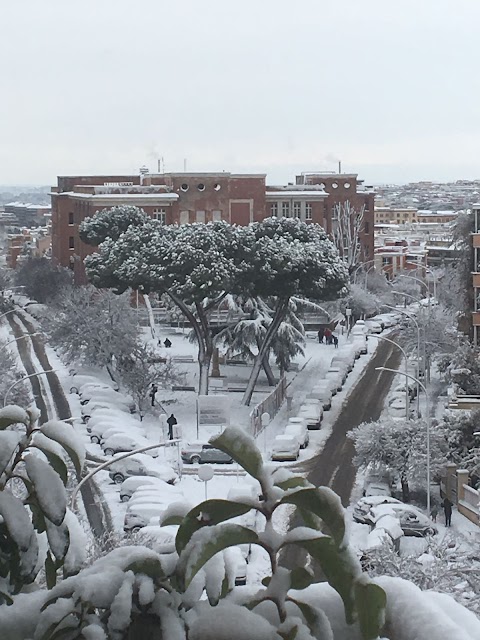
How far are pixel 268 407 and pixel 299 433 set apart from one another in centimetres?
321

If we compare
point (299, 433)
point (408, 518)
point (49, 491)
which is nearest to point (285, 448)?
point (299, 433)

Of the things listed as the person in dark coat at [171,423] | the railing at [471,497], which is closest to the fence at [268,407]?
the person in dark coat at [171,423]

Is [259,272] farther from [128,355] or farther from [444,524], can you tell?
[444,524]

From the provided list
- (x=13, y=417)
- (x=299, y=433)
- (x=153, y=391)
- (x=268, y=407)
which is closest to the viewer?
(x=13, y=417)

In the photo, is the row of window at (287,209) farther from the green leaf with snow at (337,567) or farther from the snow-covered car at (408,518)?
the green leaf with snow at (337,567)

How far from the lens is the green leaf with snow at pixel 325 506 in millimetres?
1612

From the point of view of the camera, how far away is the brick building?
52031mm

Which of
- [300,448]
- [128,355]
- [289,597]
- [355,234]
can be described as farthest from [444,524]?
[355,234]

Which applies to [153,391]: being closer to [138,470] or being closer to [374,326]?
[138,470]

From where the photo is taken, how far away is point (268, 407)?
96.7ft

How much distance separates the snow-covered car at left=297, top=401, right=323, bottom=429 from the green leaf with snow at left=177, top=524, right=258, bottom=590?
87.3 feet

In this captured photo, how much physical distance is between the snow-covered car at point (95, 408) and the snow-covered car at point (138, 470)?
5409 mm

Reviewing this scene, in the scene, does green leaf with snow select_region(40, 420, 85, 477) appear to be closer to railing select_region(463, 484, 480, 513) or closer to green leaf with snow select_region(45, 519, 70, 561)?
green leaf with snow select_region(45, 519, 70, 561)

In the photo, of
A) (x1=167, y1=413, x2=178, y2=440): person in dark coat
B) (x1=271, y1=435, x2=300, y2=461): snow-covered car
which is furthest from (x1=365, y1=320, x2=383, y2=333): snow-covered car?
(x1=271, y1=435, x2=300, y2=461): snow-covered car
